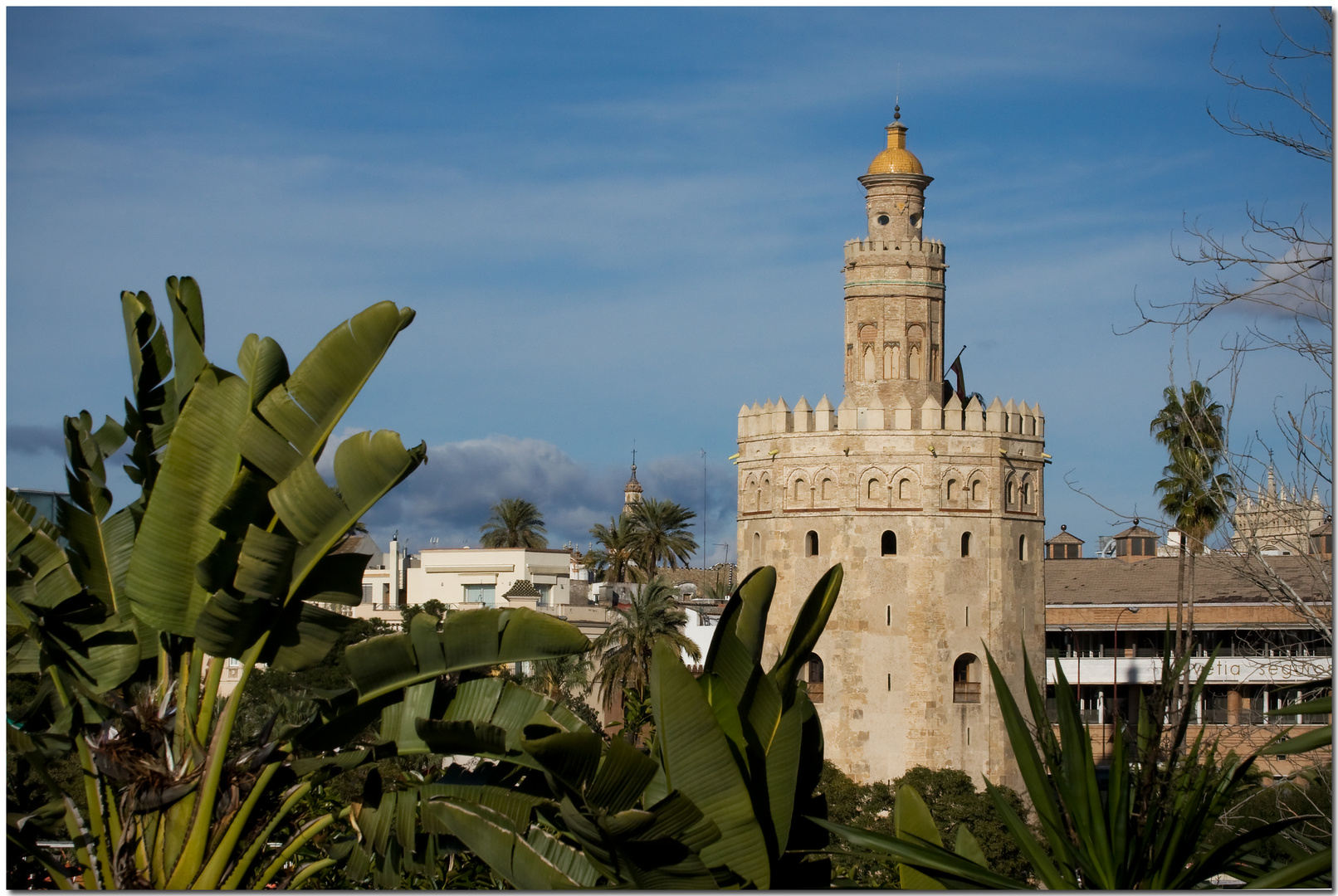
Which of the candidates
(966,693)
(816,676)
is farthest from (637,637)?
(966,693)

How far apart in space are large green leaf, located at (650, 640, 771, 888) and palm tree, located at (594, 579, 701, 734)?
36509 mm

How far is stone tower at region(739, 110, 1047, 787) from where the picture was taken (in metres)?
44.9

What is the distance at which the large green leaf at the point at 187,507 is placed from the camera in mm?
7664

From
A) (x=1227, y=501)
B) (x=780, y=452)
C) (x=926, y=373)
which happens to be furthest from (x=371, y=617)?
(x=1227, y=501)

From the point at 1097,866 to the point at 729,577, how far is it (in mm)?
73610

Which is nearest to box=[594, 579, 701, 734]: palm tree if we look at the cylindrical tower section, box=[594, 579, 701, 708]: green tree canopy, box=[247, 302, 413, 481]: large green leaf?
box=[594, 579, 701, 708]: green tree canopy

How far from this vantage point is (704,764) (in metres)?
7.44

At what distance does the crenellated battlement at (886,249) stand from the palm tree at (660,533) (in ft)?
81.9

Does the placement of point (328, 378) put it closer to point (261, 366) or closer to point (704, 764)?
point (261, 366)

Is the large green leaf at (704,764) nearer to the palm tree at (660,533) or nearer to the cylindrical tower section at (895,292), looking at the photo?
the cylindrical tower section at (895,292)

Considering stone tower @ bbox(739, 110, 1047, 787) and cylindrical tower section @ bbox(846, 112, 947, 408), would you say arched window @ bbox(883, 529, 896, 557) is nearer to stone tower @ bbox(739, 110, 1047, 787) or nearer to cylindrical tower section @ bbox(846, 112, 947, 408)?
stone tower @ bbox(739, 110, 1047, 787)

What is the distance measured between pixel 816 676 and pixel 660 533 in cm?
2431

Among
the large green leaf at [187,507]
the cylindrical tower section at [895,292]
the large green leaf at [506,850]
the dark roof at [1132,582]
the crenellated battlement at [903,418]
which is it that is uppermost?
the cylindrical tower section at [895,292]

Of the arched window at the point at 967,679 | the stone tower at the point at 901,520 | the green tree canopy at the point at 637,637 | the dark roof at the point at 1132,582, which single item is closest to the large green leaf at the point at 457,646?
the green tree canopy at the point at 637,637
